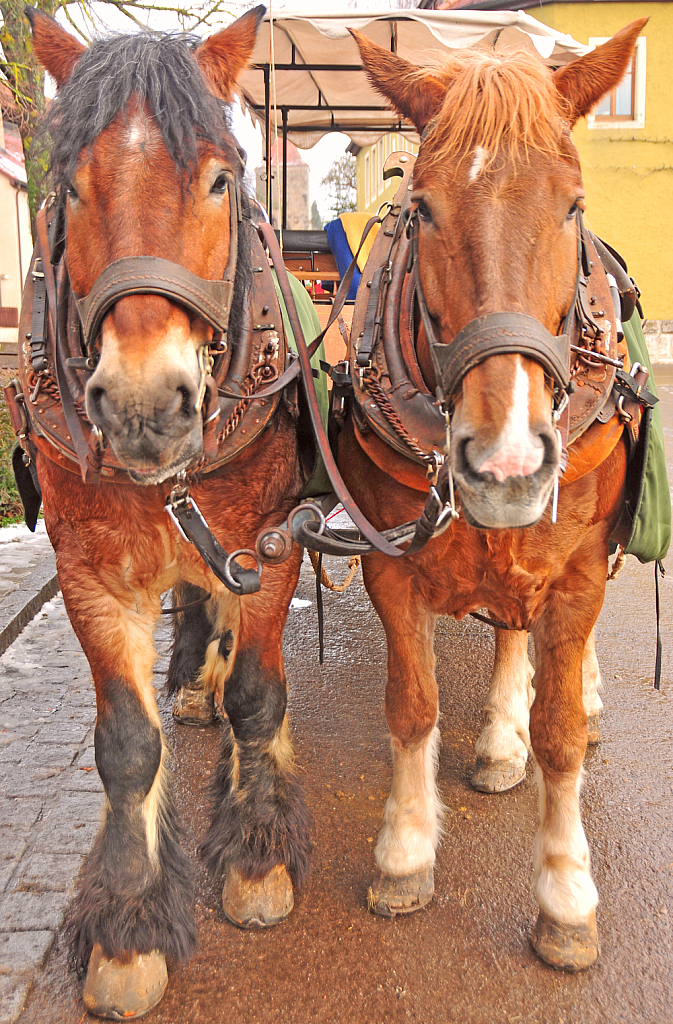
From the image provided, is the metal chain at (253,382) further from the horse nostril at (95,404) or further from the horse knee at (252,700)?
the horse knee at (252,700)

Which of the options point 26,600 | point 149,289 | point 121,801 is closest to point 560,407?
point 149,289

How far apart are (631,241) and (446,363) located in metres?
17.1

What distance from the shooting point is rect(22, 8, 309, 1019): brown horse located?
60.8 inches

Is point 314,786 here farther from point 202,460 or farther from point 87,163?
point 87,163

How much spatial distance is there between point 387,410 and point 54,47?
3.87 ft

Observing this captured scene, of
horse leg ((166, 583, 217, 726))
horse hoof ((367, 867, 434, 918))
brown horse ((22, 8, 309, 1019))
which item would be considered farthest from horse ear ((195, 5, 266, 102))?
horse hoof ((367, 867, 434, 918))

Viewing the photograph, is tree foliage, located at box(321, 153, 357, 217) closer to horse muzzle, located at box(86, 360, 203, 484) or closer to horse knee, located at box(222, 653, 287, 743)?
horse knee, located at box(222, 653, 287, 743)

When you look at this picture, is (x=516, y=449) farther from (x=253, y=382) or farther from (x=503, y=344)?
(x=253, y=382)

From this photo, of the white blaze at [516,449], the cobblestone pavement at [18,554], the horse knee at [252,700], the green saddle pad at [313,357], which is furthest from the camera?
the cobblestone pavement at [18,554]

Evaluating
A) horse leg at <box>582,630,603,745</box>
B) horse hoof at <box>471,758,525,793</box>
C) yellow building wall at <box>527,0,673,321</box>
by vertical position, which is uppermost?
yellow building wall at <box>527,0,673,321</box>

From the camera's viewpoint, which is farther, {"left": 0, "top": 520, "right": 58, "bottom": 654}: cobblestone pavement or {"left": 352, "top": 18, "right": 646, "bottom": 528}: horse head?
{"left": 0, "top": 520, "right": 58, "bottom": 654}: cobblestone pavement

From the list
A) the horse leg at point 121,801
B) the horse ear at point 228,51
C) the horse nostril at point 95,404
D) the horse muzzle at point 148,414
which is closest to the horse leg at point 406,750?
the horse leg at point 121,801

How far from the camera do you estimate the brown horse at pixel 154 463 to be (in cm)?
154

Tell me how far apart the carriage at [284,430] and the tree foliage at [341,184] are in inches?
1191
